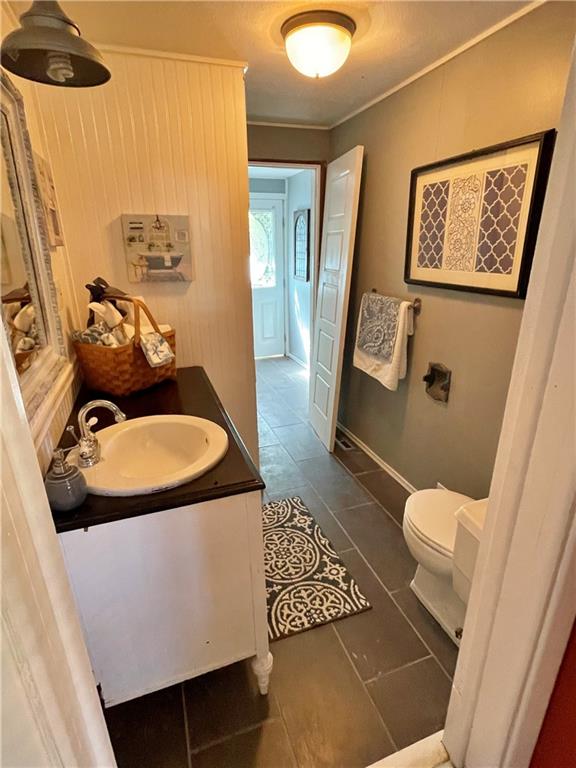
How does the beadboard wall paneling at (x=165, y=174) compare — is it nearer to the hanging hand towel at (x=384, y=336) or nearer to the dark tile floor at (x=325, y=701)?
the hanging hand towel at (x=384, y=336)

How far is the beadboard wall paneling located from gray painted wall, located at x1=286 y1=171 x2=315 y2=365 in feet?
8.29

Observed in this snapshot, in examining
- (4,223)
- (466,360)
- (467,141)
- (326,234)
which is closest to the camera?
(4,223)

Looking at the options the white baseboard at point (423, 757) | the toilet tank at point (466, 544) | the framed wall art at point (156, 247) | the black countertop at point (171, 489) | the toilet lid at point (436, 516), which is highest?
the framed wall art at point (156, 247)

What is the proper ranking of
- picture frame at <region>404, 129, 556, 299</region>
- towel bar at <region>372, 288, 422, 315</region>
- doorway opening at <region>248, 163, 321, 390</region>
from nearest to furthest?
picture frame at <region>404, 129, 556, 299</region>, towel bar at <region>372, 288, 422, 315</region>, doorway opening at <region>248, 163, 321, 390</region>

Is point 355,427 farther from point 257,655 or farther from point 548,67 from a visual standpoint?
point 548,67

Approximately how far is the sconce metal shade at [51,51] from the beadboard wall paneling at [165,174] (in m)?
0.71

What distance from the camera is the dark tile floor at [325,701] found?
3.82 feet

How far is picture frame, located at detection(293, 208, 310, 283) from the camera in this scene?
4281mm

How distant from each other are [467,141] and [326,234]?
124 centimetres

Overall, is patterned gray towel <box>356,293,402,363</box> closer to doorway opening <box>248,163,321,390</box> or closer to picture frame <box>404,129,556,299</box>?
picture frame <box>404,129,556,299</box>

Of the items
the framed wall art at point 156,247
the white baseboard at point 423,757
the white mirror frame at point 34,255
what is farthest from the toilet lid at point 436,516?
the framed wall art at point 156,247

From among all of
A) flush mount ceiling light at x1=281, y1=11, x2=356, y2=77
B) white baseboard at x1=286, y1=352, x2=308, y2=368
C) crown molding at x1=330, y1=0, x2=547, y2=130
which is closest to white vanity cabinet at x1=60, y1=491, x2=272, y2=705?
flush mount ceiling light at x1=281, y1=11, x2=356, y2=77

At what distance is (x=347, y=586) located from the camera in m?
1.73

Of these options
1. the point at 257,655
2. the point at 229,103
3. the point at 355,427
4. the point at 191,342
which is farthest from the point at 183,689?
the point at 229,103
